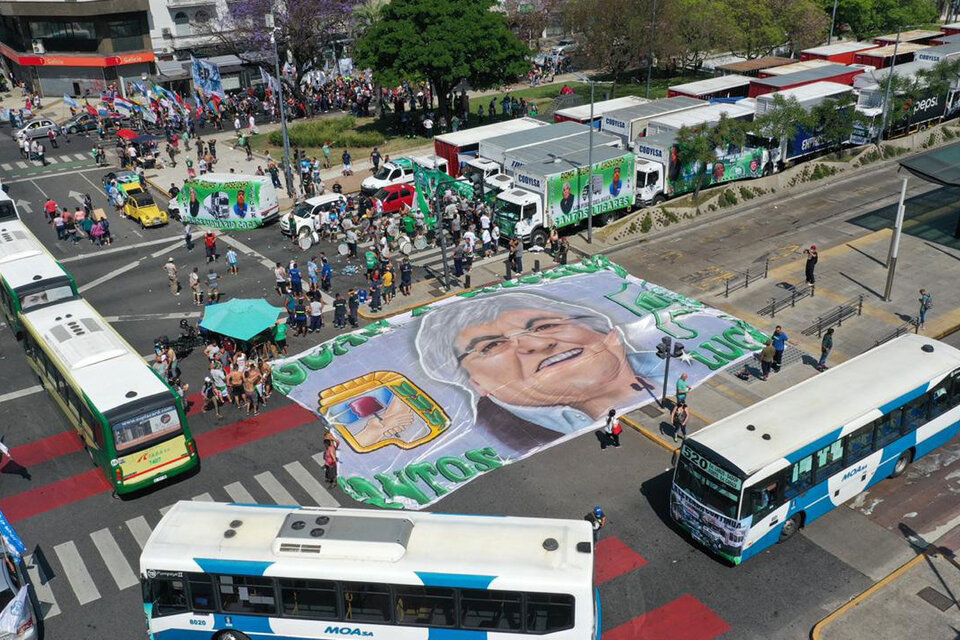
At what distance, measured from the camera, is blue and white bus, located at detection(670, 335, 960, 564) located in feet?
63.7

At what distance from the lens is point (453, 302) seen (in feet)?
112

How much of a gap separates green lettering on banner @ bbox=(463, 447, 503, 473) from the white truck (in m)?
16.7

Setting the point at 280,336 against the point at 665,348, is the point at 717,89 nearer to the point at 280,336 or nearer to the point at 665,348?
the point at 665,348

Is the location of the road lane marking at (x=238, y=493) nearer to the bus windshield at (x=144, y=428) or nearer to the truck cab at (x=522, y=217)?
the bus windshield at (x=144, y=428)

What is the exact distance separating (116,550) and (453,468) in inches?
367

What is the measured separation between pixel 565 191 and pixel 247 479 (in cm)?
2219

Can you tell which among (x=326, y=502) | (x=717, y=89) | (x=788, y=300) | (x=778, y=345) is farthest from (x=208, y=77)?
(x=778, y=345)

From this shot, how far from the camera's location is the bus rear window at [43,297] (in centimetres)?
2908

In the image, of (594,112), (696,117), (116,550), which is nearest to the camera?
(116,550)

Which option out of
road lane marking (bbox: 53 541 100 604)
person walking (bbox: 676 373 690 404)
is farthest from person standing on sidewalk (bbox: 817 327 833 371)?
road lane marking (bbox: 53 541 100 604)

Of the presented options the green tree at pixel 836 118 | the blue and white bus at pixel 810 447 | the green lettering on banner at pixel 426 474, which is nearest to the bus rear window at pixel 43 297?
the green lettering on banner at pixel 426 474

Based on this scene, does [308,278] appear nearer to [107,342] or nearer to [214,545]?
[107,342]

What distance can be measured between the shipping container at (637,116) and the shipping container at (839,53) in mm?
19306

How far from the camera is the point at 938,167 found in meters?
37.0
